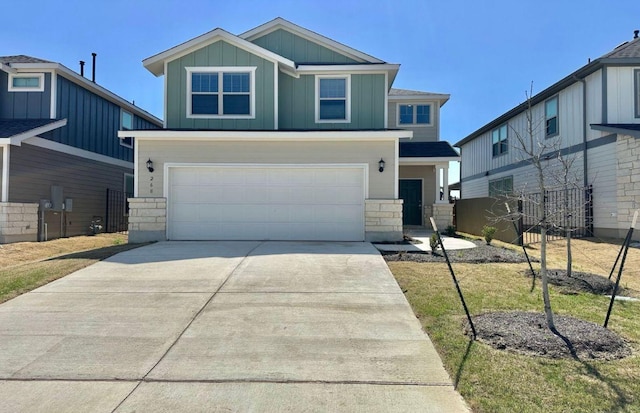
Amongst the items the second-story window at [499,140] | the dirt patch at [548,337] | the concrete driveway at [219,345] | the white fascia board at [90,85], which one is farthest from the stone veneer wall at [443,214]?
the white fascia board at [90,85]

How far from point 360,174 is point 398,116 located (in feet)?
25.7

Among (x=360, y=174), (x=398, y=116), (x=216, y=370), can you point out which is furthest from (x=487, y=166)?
(x=216, y=370)

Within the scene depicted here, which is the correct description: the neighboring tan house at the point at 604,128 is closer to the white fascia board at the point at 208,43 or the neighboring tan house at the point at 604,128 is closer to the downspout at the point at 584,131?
the downspout at the point at 584,131

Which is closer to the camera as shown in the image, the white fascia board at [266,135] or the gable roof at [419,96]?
the white fascia board at [266,135]

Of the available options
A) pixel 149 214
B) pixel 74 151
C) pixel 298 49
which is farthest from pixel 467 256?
pixel 74 151

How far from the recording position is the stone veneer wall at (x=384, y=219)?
11688 mm

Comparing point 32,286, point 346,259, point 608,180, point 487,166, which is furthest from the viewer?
point 487,166

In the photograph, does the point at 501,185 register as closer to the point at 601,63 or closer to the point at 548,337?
the point at 601,63

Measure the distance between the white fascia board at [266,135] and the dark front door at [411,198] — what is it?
627 cm

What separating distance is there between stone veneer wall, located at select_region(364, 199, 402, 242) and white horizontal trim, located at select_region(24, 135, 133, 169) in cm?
1095

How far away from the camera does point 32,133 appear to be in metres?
12.9

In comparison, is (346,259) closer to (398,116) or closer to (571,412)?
(571,412)

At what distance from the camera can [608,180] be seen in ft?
43.8

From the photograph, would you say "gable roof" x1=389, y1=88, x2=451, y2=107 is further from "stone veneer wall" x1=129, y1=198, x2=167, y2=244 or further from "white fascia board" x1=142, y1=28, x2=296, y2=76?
"stone veneer wall" x1=129, y1=198, x2=167, y2=244
